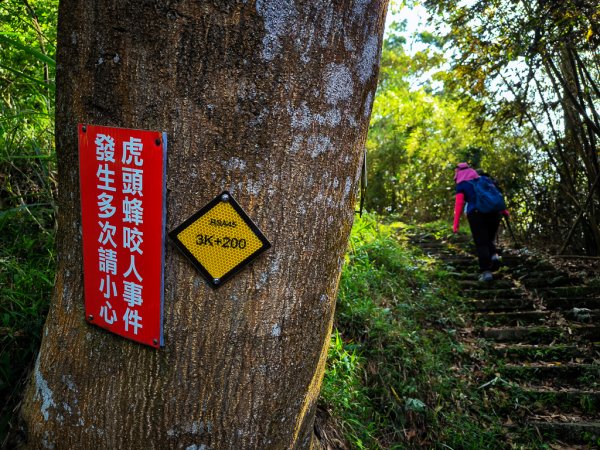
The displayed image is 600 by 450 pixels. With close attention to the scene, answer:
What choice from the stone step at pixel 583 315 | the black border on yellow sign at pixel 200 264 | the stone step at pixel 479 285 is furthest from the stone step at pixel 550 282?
the black border on yellow sign at pixel 200 264

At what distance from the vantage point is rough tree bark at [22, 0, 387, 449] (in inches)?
54.4

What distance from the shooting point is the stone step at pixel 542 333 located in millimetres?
4859

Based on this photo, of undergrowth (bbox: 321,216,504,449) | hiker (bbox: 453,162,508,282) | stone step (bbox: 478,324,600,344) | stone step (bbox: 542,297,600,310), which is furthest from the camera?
hiker (bbox: 453,162,508,282)

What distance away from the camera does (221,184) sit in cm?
141

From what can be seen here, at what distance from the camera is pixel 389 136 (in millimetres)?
13734

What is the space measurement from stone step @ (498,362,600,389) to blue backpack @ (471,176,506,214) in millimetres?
2566

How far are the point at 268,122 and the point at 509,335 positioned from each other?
4545 mm

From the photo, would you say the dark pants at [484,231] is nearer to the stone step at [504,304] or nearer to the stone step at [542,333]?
the stone step at [504,304]

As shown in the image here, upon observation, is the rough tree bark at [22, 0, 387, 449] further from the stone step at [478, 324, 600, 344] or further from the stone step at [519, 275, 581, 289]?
the stone step at [519, 275, 581, 289]

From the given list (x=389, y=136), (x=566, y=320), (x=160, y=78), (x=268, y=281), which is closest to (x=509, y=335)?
(x=566, y=320)

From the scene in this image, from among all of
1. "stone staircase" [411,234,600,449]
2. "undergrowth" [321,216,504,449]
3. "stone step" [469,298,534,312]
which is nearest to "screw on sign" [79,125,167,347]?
"undergrowth" [321,216,504,449]

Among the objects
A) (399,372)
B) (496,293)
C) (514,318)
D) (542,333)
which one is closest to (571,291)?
(496,293)

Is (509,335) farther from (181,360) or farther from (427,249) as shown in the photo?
(181,360)

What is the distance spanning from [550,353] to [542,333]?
377mm
